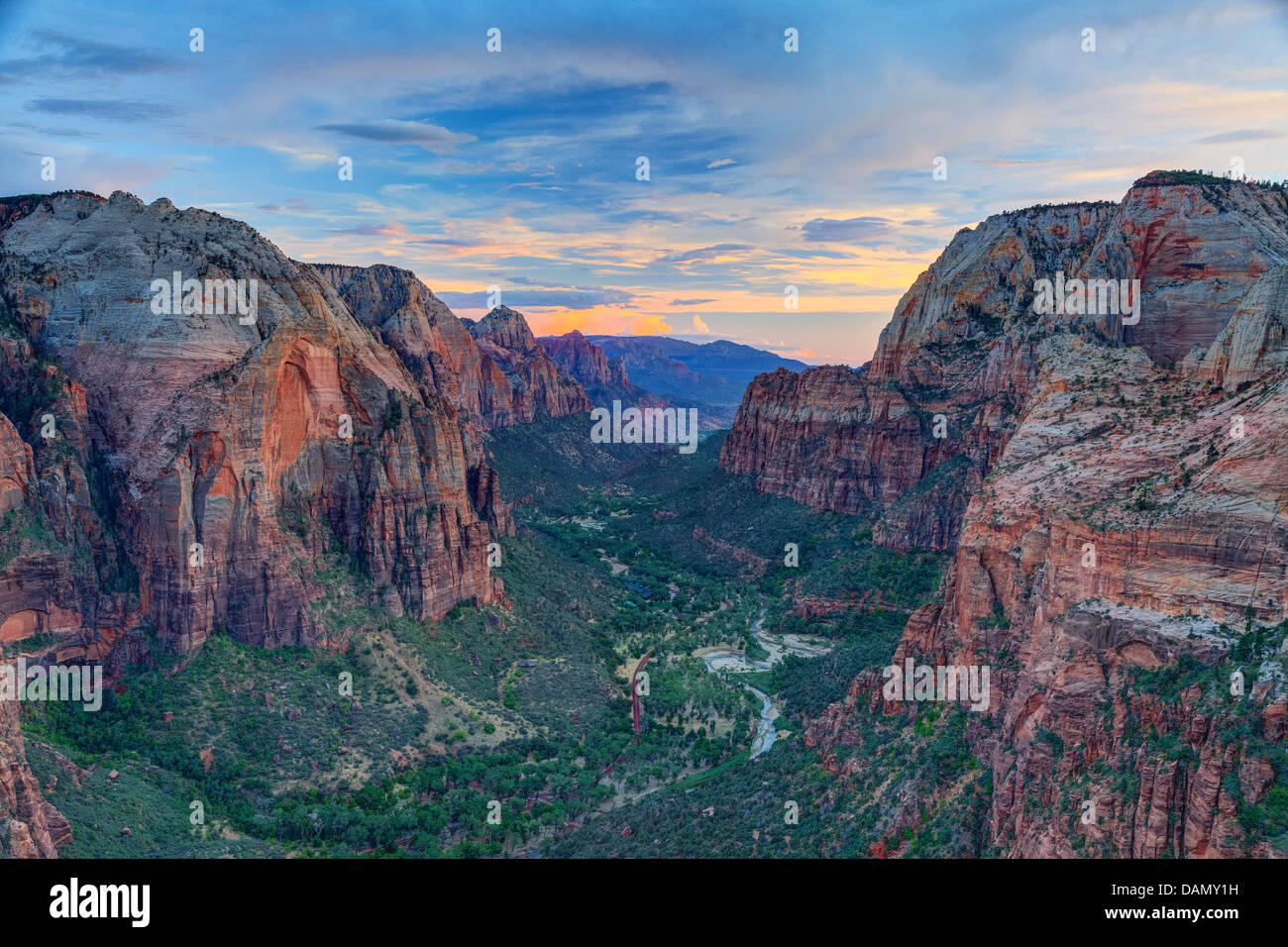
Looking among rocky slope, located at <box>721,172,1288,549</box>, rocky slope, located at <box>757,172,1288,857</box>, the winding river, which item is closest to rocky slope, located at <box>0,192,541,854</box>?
the winding river

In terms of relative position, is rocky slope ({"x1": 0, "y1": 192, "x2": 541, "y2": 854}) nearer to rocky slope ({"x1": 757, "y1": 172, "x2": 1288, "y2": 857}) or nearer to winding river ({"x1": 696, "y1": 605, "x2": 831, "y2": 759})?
winding river ({"x1": 696, "y1": 605, "x2": 831, "y2": 759})

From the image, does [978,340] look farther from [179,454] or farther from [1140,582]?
[179,454]

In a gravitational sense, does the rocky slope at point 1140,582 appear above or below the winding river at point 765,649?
above

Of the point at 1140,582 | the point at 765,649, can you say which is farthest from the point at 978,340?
the point at 1140,582

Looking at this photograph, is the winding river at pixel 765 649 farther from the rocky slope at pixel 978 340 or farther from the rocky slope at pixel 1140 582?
the rocky slope at pixel 1140 582

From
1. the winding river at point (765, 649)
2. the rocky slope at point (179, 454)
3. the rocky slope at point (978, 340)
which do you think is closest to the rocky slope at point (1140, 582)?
the rocky slope at point (978, 340)

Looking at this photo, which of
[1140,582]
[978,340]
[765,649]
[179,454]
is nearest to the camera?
[1140,582]

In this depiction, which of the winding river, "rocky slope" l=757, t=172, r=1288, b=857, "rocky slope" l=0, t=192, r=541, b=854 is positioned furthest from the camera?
the winding river

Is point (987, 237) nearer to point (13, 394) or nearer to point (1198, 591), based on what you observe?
point (1198, 591)

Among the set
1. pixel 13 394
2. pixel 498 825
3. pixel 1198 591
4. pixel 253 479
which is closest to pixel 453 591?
pixel 253 479
